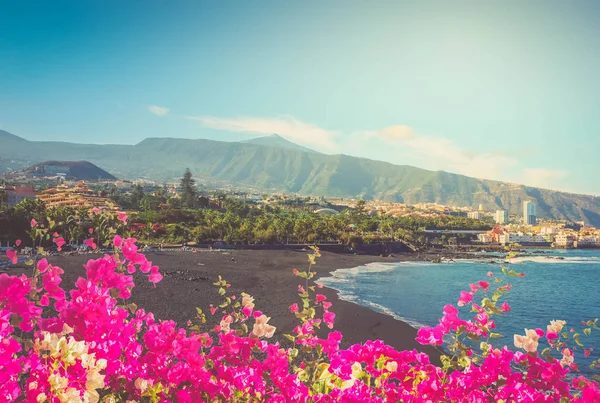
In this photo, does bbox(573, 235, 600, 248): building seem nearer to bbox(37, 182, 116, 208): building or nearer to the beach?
the beach

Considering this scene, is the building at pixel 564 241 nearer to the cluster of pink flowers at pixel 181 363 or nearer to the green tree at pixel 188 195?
the green tree at pixel 188 195

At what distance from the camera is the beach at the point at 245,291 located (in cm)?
1908

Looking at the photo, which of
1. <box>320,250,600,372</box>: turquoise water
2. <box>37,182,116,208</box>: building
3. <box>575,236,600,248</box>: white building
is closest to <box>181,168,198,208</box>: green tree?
<box>37,182,116,208</box>: building

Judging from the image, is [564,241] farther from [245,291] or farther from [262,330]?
[262,330]

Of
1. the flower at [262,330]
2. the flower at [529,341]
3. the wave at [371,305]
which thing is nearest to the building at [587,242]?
the wave at [371,305]

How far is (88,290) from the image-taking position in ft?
7.25

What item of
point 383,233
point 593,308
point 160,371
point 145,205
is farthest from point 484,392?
point 145,205

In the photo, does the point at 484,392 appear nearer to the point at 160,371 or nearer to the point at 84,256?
the point at 160,371

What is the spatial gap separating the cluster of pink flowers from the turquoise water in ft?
43.7

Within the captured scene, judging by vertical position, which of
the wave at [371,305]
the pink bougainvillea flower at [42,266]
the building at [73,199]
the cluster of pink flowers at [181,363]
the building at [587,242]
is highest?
the pink bougainvillea flower at [42,266]

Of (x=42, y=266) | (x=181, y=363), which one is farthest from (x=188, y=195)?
(x=181, y=363)

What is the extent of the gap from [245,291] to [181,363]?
26.5m

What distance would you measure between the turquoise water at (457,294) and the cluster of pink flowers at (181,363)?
43.7 feet

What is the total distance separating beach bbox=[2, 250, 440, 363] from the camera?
62.6 feet
